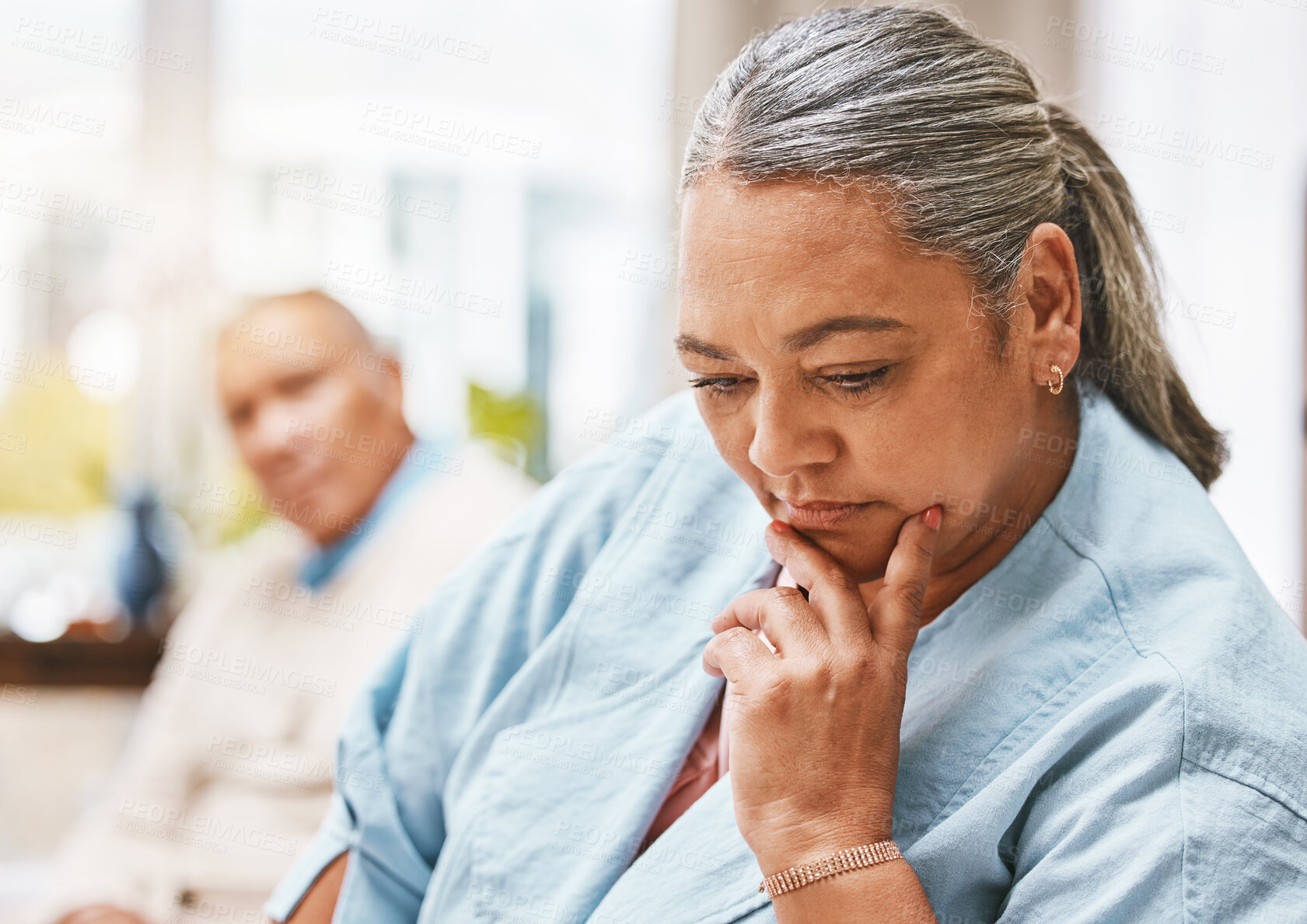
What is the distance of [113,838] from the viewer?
207cm

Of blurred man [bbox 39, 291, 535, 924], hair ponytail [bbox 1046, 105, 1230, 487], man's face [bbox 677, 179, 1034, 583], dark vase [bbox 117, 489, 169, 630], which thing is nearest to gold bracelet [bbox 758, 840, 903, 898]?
man's face [bbox 677, 179, 1034, 583]

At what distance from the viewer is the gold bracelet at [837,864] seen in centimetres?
77

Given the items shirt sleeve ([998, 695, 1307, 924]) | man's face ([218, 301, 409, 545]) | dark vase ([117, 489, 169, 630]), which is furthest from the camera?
dark vase ([117, 489, 169, 630])

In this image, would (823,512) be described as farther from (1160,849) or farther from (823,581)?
(1160,849)

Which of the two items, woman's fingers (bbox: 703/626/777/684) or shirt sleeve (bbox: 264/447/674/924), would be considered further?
shirt sleeve (bbox: 264/447/674/924)

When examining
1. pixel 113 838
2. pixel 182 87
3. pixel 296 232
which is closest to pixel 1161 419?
pixel 113 838

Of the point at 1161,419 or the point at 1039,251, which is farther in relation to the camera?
the point at 1161,419

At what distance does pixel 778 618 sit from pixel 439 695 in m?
0.46

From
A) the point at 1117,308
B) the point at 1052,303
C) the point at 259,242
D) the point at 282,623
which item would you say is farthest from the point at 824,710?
the point at 259,242

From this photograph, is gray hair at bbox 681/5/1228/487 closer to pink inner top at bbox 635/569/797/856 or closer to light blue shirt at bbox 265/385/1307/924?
light blue shirt at bbox 265/385/1307/924

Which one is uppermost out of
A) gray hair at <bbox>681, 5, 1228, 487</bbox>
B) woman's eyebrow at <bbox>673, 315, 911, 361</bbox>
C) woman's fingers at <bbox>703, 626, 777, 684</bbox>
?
gray hair at <bbox>681, 5, 1228, 487</bbox>

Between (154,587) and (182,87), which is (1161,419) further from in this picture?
(182,87)

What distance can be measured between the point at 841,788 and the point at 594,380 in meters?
2.76

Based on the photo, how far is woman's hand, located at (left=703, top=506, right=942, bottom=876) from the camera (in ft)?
2.61
